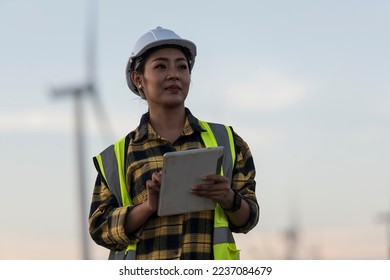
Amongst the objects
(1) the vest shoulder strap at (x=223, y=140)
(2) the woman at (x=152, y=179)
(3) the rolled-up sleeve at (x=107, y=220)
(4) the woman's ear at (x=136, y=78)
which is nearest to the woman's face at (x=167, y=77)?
(2) the woman at (x=152, y=179)

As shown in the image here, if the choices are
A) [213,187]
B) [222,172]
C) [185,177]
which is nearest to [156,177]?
[185,177]

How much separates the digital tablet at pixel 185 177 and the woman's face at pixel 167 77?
0.51 meters

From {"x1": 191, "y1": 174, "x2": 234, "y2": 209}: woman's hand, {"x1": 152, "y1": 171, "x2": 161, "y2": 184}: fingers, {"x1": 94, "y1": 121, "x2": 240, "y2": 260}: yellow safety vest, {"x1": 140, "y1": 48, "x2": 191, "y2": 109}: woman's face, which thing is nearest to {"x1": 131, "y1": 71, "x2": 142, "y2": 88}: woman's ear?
{"x1": 140, "y1": 48, "x2": 191, "y2": 109}: woman's face

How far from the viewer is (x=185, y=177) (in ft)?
17.8

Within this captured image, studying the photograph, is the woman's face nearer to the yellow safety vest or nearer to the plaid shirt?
the plaid shirt

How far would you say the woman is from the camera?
5676 mm

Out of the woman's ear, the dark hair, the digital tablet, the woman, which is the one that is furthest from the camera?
the woman's ear

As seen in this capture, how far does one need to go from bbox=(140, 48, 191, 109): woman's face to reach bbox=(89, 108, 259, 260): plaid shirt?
0.80ft

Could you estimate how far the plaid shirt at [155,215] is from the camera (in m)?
5.69

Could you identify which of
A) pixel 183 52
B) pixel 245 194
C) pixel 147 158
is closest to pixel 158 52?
pixel 183 52

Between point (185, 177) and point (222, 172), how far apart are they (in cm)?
43
